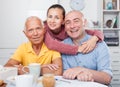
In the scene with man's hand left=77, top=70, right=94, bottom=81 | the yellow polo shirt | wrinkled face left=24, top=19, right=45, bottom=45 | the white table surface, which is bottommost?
the white table surface

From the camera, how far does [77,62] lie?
2041 mm

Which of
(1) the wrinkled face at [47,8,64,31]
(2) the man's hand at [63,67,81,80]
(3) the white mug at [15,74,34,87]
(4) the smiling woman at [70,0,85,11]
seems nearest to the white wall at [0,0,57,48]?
(4) the smiling woman at [70,0,85,11]

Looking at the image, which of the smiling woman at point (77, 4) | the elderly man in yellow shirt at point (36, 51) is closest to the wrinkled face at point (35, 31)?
the elderly man in yellow shirt at point (36, 51)

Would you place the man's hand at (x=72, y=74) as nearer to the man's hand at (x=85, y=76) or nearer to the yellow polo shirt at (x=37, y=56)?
the man's hand at (x=85, y=76)

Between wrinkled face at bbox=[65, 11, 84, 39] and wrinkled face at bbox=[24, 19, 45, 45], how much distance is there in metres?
0.24

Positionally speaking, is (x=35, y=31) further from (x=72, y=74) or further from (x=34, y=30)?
(x=72, y=74)

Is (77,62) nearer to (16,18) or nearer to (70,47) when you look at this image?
(70,47)

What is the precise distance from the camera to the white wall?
450 centimetres

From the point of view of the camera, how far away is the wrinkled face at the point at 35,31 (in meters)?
2.00

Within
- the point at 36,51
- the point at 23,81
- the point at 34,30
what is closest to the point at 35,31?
the point at 34,30

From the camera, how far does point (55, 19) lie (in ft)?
7.07

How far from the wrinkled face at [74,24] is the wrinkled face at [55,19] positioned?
10 cm

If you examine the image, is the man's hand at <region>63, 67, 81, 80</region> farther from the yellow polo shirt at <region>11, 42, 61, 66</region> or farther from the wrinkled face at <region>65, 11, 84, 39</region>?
the wrinkled face at <region>65, 11, 84, 39</region>

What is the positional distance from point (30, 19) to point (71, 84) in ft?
2.40
